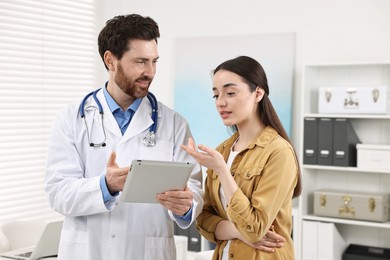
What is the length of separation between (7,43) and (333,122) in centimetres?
266

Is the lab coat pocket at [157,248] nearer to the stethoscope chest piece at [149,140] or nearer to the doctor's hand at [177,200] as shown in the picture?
the doctor's hand at [177,200]

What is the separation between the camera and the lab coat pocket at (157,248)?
2.25 metres

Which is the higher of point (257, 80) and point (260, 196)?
point (257, 80)

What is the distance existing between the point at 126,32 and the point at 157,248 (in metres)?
0.82

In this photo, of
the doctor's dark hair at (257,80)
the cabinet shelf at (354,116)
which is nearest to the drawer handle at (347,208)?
the cabinet shelf at (354,116)

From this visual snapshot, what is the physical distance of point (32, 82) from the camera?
5.03 metres

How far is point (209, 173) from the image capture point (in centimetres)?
226

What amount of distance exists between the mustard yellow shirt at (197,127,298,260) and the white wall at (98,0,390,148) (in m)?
3.09

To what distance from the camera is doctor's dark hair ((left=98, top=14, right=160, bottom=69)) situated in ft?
7.48

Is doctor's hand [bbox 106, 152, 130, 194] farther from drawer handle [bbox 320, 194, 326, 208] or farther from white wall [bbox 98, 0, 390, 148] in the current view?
white wall [bbox 98, 0, 390, 148]

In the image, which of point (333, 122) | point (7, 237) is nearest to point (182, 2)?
point (333, 122)

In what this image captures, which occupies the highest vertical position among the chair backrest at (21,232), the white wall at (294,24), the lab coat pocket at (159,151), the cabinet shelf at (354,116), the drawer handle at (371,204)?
the white wall at (294,24)

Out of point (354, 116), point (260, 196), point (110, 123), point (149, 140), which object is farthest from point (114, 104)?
point (354, 116)

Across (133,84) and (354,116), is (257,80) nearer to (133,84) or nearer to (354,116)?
(133,84)
